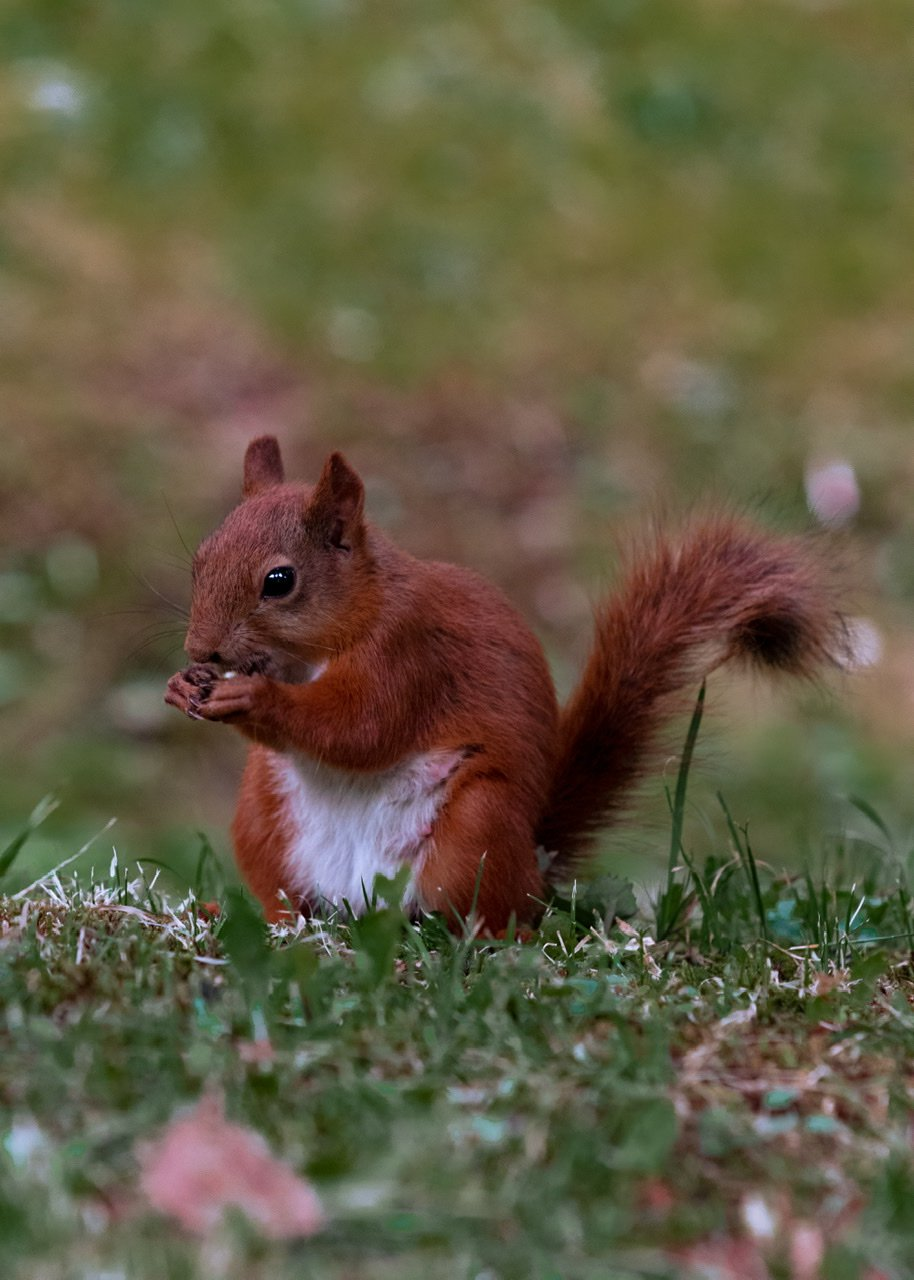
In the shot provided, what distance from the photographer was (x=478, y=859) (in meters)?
2.56

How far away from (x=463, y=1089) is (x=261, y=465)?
1.41 m

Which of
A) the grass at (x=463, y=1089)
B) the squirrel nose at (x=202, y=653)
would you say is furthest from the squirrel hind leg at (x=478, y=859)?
the squirrel nose at (x=202, y=653)

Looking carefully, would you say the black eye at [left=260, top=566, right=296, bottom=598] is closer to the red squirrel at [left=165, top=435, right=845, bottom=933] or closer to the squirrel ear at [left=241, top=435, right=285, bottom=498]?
the red squirrel at [left=165, top=435, right=845, bottom=933]

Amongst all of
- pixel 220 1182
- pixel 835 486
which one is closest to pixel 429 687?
pixel 220 1182

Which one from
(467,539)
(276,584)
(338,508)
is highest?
(338,508)

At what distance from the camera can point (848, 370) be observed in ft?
21.7

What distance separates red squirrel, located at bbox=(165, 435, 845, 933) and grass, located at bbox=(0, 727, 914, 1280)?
21 centimetres

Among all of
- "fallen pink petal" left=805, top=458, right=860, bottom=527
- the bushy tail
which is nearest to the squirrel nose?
the bushy tail

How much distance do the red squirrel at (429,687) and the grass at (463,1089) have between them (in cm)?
21

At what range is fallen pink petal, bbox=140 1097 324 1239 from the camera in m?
1.54

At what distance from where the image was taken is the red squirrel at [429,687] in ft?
8.41

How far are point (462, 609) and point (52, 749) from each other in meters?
2.58

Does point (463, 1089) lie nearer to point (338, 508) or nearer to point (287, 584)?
point (287, 584)

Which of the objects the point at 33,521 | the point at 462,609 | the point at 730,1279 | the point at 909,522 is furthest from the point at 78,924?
the point at 909,522
